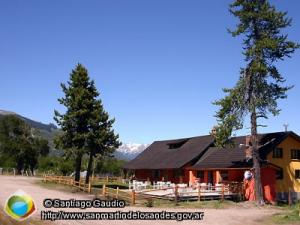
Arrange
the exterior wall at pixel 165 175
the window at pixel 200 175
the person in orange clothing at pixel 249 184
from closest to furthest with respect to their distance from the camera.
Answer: the person in orange clothing at pixel 249 184, the window at pixel 200 175, the exterior wall at pixel 165 175

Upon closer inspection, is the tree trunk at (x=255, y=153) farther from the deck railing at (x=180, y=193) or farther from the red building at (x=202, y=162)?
the deck railing at (x=180, y=193)

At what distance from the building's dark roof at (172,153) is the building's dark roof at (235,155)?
170 cm

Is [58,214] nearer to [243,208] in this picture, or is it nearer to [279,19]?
[243,208]

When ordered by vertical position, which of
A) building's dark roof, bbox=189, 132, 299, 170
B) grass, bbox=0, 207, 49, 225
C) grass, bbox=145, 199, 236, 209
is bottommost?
grass, bbox=0, 207, 49, 225

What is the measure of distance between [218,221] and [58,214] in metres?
9.08

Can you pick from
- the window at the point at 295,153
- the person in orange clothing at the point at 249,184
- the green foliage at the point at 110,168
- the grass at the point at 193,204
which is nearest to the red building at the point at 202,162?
the person in orange clothing at the point at 249,184

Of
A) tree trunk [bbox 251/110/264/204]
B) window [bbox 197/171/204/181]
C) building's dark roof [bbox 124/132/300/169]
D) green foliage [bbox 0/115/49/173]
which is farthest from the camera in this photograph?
green foliage [bbox 0/115/49/173]

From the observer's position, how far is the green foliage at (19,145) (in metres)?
94.6

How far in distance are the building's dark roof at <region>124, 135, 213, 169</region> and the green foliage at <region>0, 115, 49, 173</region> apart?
41780mm

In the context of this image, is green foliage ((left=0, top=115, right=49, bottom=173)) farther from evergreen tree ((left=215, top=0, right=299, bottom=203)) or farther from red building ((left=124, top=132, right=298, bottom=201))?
evergreen tree ((left=215, top=0, right=299, bottom=203))

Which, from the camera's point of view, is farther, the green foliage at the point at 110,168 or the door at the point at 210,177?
the green foliage at the point at 110,168

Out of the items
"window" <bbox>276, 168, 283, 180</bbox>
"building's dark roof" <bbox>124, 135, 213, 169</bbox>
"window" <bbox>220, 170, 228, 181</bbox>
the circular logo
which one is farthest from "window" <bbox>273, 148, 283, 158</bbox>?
the circular logo

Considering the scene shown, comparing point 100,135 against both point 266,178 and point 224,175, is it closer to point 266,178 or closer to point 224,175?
point 224,175

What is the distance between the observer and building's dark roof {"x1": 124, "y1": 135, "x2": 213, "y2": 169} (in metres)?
49.5
